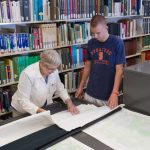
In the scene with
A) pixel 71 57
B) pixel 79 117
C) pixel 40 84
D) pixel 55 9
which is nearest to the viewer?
pixel 79 117

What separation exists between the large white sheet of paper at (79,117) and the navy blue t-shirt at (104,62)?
37 cm

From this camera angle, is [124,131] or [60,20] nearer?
[124,131]

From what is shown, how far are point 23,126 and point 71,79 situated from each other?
1937 millimetres

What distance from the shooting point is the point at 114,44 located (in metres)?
2.12

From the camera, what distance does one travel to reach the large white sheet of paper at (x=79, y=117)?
158 cm

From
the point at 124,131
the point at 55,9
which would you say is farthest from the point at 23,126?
the point at 55,9

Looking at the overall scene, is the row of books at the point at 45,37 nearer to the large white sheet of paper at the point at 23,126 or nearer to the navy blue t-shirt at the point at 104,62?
the navy blue t-shirt at the point at 104,62

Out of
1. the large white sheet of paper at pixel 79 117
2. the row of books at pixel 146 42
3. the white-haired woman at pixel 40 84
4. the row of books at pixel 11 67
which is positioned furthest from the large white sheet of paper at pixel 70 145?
the row of books at pixel 146 42

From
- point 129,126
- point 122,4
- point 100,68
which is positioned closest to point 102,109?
point 129,126

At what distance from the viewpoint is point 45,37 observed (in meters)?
3.03

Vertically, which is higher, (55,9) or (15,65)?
(55,9)

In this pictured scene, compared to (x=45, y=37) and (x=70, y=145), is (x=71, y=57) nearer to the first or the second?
(x=45, y=37)

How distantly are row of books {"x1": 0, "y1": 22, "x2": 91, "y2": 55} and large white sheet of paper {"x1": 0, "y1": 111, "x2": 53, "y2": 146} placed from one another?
142 centimetres

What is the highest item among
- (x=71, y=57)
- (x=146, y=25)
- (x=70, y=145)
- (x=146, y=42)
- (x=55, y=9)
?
(x=55, y=9)
